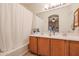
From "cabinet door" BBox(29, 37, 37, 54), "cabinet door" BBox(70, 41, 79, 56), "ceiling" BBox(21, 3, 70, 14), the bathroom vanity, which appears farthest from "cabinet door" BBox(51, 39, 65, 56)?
"ceiling" BBox(21, 3, 70, 14)

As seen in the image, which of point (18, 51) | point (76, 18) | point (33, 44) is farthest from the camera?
point (33, 44)

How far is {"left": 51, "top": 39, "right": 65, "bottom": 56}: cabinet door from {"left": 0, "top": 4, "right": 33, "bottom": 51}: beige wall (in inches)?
16.5

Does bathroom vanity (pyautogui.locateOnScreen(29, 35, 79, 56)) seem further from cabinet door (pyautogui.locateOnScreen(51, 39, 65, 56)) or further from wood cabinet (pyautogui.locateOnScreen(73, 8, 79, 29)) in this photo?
wood cabinet (pyautogui.locateOnScreen(73, 8, 79, 29))

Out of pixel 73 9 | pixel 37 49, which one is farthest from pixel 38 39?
pixel 73 9

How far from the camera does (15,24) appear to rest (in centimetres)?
172

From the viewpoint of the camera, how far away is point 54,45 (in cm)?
177

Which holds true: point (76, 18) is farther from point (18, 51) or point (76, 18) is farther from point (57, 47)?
point (18, 51)

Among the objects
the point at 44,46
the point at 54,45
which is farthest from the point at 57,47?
the point at 44,46

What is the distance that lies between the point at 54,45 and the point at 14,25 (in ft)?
2.21

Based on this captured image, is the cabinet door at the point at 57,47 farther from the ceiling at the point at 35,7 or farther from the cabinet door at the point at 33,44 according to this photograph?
the ceiling at the point at 35,7

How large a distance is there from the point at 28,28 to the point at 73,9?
718 mm

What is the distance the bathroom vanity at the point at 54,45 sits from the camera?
167 centimetres

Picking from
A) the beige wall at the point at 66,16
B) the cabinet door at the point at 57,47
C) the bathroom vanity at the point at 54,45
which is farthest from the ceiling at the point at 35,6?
the cabinet door at the point at 57,47

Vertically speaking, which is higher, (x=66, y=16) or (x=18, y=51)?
(x=66, y=16)
